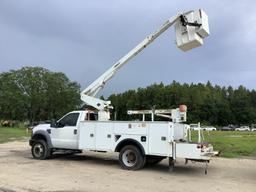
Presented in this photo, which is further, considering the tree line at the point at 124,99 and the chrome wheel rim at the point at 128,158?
the tree line at the point at 124,99

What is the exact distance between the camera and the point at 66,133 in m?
16.5

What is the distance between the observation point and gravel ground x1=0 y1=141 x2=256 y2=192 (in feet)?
35.4

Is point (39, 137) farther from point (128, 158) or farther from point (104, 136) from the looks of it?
point (128, 158)

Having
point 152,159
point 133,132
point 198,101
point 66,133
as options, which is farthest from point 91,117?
point 198,101

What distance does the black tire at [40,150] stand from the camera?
666 inches

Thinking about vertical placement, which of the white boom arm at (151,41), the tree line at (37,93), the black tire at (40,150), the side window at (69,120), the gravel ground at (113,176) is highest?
the tree line at (37,93)

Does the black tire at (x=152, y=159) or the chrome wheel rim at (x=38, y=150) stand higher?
the chrome wheel rim at (x=38, y=150)

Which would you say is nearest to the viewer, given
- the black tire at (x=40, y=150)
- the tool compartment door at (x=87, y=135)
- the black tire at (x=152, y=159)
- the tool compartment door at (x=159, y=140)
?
the tool compartment door at (x=159, y=140)

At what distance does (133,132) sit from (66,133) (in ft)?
11.7

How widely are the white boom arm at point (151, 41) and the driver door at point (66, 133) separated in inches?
45.3

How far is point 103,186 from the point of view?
10.9 m

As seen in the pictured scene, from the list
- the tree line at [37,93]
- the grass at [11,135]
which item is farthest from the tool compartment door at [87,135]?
the tree line at [37,93]

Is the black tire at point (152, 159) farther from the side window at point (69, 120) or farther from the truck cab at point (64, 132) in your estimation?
the side window at point (69, 120)

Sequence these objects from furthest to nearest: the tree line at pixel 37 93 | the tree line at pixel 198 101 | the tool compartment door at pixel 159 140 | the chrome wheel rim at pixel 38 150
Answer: the tree line at pixel 198 101 → the tree line at pixel 37 93 → the chrome wheel rim at pixel 38 150 → the tool compartment door at pixel 159 140
